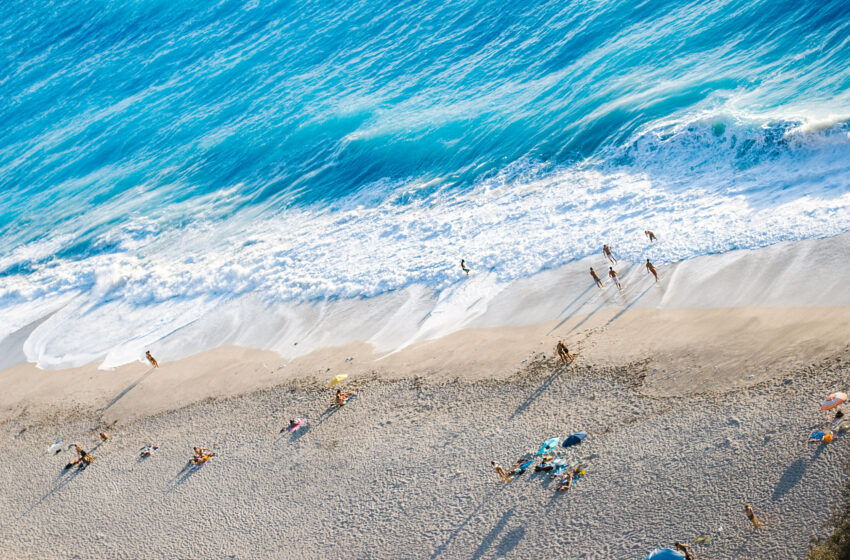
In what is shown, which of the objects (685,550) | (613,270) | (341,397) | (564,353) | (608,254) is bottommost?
(685,550)

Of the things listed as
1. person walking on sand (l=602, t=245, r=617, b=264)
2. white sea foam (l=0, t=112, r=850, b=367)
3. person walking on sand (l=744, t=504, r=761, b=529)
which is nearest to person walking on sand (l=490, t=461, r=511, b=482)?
person walking on sand (l=744, t=504, r=761, b=529)

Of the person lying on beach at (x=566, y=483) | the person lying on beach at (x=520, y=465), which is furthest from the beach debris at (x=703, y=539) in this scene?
the person lying on beach at (x=520, y=465)

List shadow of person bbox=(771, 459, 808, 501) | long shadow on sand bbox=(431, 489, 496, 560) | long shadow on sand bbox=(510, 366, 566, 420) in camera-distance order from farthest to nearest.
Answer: long shadow on sand bbox=(510, 366, 566, 420), long shadow on sand bbox=(431, 489, 496, 560), shadow of person bbox=(771, 459, 808, 501)

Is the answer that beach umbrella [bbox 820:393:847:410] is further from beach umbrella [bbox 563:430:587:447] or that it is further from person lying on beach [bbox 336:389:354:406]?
person lying on beach [bbox 336:389:354:406]

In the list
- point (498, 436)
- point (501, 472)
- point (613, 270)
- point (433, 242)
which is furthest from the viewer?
point (433, 242)

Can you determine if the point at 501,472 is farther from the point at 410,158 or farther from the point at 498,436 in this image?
the point at 410,158

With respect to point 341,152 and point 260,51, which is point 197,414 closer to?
point 341,152

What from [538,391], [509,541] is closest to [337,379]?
[538,391]
